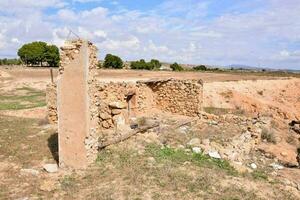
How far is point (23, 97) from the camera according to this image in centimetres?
2744

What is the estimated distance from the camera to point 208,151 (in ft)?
38.6

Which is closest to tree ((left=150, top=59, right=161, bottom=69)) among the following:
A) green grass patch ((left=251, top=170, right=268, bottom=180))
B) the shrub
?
the shrub

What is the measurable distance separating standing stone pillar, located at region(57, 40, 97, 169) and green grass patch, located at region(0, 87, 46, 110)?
1283cm

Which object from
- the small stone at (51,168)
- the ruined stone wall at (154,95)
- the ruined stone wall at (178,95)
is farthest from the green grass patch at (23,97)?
the small stone at (51,168)

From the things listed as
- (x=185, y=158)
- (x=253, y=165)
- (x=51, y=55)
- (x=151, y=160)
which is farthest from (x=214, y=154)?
(x=51, y=55)

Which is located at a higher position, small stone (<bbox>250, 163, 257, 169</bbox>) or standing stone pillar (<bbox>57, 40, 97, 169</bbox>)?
standing stone pillar (<bbox>57, 40, 97, 169</bbox>)

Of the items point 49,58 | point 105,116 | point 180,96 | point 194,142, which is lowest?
point 194,142

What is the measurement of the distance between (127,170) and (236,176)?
294 cm

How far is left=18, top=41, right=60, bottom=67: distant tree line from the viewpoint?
62.9m

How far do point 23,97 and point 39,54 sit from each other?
3916 cm

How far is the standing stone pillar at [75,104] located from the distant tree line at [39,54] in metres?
54.4

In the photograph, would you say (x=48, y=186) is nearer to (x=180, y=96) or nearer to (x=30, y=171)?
(x=30, y=171)

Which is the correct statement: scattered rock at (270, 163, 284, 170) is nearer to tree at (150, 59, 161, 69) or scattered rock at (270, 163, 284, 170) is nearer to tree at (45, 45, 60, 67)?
tree at (150, 59, 161, 69)

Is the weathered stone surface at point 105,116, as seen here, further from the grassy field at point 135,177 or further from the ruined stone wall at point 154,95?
the grassy field at point 135,177
